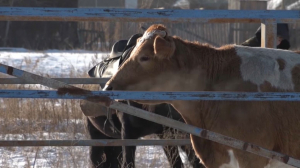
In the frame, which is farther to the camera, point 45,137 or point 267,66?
point 45,137

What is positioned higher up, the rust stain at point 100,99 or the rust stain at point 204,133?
the rust stain at point 100,99

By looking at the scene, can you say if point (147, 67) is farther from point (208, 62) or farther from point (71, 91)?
point (71, 91)

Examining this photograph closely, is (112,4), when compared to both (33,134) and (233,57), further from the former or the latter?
(233,57)

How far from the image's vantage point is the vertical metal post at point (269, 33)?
15.4 ft

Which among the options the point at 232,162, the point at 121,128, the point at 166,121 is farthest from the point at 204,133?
the point at 121,128

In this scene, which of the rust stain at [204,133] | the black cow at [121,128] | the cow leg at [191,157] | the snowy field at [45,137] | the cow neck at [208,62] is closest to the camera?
the rust stain at [204,133]

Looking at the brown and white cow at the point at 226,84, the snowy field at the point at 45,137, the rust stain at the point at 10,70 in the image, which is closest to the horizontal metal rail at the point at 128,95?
the rust stain at the point at 10,70

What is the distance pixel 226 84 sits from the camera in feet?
14.2

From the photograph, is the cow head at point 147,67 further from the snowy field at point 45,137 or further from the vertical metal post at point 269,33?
the snowy field at point 45,137

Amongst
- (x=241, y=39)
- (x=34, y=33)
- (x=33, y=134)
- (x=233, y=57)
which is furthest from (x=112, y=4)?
(x=233, y=57)

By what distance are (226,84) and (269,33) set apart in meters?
0.72

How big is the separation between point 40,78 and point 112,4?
3438 centimetres

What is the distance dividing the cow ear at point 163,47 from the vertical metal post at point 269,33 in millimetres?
867

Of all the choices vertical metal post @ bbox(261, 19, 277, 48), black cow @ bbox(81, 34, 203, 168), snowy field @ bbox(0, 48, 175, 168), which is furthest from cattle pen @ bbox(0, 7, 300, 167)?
snowy field @ bbox(0, 48, 175, 168)
